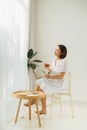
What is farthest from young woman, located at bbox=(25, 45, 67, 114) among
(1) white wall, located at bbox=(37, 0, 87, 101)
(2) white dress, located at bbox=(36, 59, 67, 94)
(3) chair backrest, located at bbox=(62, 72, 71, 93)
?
(1) white wall, located at bbox=(37, 0, 87, 101)

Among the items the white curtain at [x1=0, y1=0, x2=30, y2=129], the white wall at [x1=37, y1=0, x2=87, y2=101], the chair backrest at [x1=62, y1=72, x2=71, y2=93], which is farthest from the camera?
the white wall at [x1=37, y1=0, x2=87, y2=101]

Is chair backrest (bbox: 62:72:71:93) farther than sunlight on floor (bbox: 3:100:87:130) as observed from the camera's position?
Yes

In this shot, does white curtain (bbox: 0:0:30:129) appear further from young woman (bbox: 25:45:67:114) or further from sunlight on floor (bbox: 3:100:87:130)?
young woman (bbox: 25:45:67:114)

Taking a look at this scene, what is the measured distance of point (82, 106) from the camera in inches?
198

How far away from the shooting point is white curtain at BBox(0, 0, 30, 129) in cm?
332

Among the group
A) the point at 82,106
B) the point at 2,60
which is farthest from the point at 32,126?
the point at 82,106

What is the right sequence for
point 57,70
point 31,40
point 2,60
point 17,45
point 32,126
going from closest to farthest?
1. point 2,60
2. point 32,126
3. point 17,45
4. point 57,70
5. point 31,40

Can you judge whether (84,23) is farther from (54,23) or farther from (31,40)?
(31,40)

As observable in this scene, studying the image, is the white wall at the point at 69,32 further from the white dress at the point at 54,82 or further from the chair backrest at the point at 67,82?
the white dress at the point at 54,82

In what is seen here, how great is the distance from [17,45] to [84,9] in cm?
191

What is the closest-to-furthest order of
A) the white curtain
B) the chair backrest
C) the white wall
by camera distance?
the white curtain, the chair backrest, the white wall

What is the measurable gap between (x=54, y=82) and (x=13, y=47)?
1.00m

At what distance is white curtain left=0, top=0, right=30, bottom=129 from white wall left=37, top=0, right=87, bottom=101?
2.44 feet

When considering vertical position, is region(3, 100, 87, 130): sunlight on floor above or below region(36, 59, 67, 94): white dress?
below
